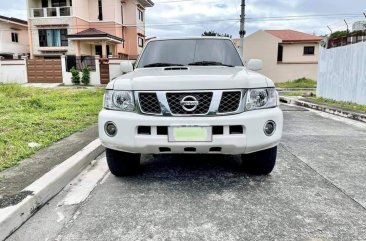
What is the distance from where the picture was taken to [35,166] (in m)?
3.94

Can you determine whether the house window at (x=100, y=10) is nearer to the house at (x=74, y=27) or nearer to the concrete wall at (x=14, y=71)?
the house at (x=74, y=27)

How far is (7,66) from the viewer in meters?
22.8

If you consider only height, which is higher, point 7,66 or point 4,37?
point 4,37

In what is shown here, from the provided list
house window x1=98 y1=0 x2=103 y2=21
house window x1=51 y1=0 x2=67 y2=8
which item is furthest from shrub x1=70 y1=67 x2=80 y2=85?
house window x1=51 y1=0 x2=67 y2=8

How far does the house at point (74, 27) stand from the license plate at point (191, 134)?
26.2 metres

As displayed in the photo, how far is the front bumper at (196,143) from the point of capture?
3.20m

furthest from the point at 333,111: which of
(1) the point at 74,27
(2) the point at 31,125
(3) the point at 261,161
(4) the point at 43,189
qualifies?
(1) the point at 74,27

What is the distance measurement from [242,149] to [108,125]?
138 centimetres

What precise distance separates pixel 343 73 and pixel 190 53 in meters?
8.95

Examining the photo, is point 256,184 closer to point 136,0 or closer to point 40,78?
point 40,78

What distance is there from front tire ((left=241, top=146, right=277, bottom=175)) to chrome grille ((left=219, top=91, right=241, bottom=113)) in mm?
727

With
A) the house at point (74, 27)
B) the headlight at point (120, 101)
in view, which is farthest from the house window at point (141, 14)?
the headlight at point (120, 101)

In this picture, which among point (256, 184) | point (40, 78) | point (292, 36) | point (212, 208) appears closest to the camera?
point (212, 208)

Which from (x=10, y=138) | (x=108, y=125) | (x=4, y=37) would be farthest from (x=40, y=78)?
(x=108, y=125)
